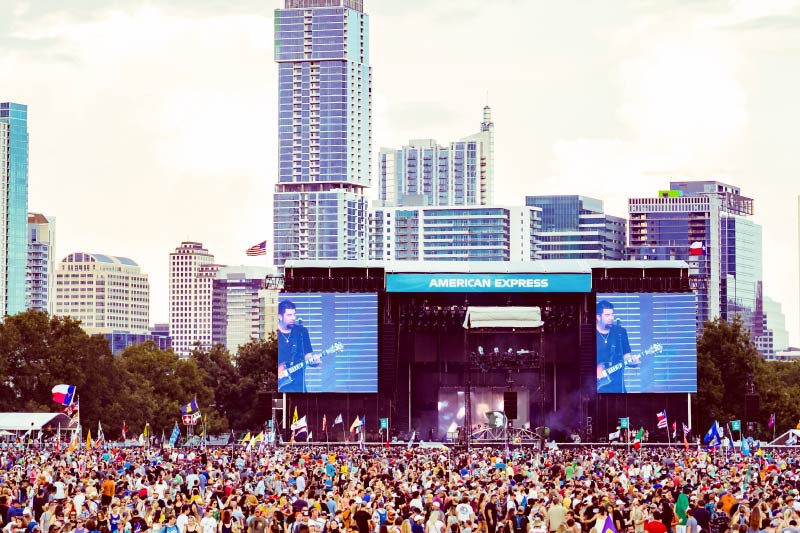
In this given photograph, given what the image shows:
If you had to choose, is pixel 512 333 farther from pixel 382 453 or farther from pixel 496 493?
pixel 496 493

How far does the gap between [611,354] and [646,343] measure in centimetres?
175

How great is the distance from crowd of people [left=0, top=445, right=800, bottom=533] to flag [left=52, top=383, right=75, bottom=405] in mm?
23641

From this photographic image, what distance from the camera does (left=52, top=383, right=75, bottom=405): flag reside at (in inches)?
2725

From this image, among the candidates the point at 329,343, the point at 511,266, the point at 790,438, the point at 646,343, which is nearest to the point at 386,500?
the point at 790,438

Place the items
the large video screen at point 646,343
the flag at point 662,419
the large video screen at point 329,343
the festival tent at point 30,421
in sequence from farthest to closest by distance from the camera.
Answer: the large video screen at point 329,343 < the large video screen at point 646,343 < the festival tent at point 30,421 < the flag at point 662,419

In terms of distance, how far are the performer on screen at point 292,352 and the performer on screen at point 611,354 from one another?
13127mm

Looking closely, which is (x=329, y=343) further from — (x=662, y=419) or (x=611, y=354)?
(x=662, y=419)

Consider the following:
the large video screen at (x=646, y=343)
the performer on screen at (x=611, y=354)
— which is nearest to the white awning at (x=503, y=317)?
the performer on screen at (x=611, y=354)

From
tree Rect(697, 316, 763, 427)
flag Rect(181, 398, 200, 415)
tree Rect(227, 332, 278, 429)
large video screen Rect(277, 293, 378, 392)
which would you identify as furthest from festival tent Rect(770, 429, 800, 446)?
tree Rect(227, 332, 278, 429)

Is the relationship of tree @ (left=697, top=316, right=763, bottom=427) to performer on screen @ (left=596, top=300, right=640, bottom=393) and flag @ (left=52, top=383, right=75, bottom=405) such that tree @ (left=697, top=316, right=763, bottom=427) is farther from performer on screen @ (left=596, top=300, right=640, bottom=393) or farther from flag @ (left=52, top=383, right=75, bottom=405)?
flag @ (left=52, top=383, right=75, bottom=405)

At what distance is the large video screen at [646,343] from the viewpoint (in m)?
78.9

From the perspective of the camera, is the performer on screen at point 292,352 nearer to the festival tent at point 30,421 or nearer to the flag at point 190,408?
the flag at point 190,408

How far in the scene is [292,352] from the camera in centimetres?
7931

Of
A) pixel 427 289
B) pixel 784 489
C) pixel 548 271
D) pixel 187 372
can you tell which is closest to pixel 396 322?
pixel 427 289
